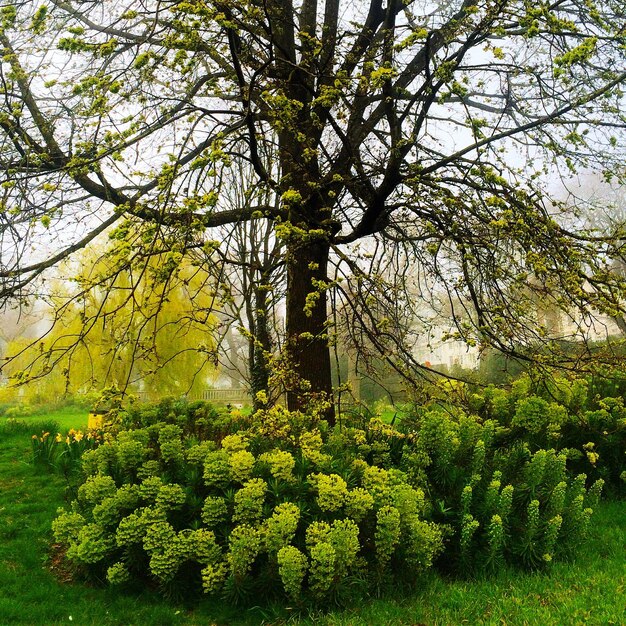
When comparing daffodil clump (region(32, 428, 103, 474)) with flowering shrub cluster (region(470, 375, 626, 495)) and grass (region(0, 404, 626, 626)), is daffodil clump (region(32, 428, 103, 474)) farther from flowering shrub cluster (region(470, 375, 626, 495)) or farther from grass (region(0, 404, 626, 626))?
flowering shrub cluster (region(470, 375, 626, 495))

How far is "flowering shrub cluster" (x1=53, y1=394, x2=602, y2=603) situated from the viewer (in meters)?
3.81

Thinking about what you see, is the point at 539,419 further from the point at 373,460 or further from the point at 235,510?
the point at 235,510

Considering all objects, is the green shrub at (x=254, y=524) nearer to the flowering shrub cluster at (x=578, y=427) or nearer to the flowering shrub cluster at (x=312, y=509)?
the flowering shrub cluster at (x=312, y=509)

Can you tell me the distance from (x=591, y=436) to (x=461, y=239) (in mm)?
3014

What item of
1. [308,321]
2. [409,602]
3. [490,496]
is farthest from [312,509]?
[308,321]

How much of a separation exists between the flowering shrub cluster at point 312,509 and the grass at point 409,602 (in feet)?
0.48

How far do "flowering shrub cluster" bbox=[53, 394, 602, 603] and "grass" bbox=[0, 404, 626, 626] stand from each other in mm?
146

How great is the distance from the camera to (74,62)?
5.84 meters

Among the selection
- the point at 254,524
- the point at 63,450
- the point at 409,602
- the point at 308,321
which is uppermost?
the point at 308,321

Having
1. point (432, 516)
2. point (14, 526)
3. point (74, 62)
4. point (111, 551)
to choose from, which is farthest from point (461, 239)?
point (14, 526)

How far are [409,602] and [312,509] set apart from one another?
0.87 metres

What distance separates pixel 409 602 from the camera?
3793mm

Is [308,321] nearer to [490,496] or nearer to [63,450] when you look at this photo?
[490,496]

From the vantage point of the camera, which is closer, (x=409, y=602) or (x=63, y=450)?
(x=409, y=602)
